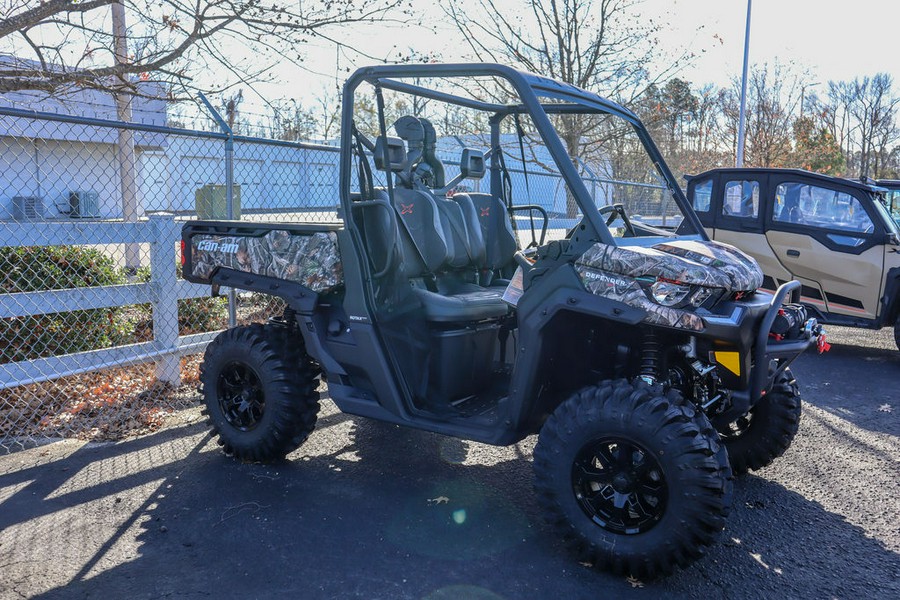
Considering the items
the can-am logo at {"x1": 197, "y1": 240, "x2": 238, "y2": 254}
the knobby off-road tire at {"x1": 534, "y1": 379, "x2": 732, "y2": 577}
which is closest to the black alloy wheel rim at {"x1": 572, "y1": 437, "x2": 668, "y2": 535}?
the knobby off-road tire at {"x1": 534, "y1": 379, "x2": 732, "y2": 577}

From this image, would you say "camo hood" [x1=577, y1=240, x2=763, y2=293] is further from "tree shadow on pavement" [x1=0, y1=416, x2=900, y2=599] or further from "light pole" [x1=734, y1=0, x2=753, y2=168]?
"light pole" [x1=734, y1=0, x2=753, y2=168]

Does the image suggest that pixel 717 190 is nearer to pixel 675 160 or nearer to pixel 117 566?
pixel 117 566

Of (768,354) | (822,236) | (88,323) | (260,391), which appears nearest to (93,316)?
(88,323)

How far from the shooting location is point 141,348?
5.47 m

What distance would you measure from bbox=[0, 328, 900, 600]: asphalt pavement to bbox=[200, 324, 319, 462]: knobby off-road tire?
0.18m

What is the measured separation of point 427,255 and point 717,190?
17.9 feet

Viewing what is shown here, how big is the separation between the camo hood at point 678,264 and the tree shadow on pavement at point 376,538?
126 centimetres

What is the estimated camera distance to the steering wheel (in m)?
3.74

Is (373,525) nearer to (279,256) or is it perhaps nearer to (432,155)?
(279,256)

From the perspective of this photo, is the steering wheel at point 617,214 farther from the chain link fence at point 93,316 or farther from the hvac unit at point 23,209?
the hvac unit at point 23,209

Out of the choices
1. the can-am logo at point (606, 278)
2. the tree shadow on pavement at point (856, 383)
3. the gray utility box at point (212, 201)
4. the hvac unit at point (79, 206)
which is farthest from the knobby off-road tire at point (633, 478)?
the hvac unit at point (79, 206)

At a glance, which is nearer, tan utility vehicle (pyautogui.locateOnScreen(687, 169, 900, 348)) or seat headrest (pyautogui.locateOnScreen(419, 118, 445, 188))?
seat headrest (pyautogui.locateOnScreen(419, 118, 445, 188))

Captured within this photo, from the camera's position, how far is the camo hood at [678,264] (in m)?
3.10

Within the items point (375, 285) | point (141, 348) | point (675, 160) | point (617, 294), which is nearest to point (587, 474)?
point (617, 294)
